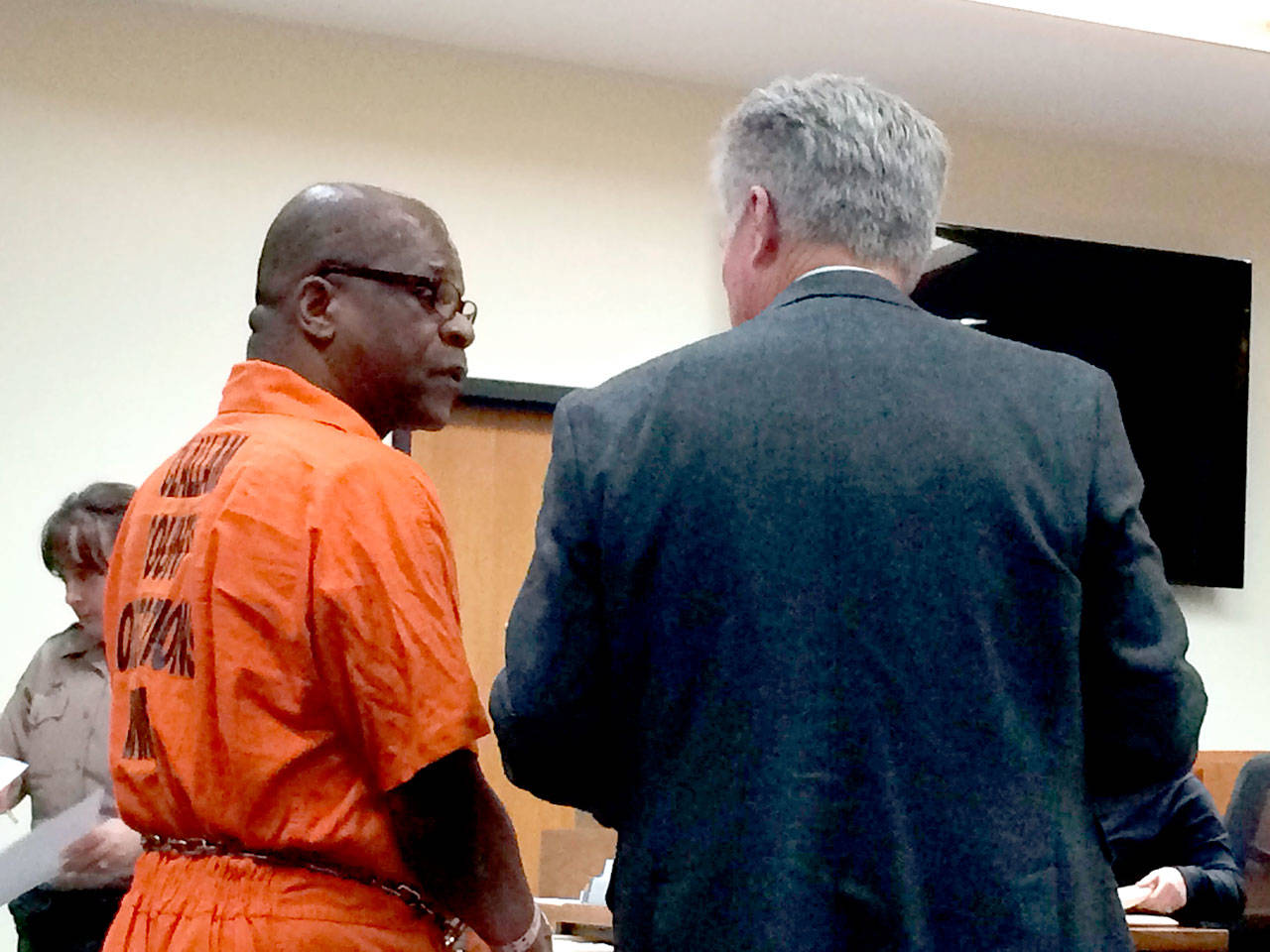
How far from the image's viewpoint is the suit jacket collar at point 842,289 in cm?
121

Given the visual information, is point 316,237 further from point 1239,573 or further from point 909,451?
point 1239,573

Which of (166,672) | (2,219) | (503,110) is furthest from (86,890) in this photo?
(503,110)

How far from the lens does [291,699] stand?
1.17 m

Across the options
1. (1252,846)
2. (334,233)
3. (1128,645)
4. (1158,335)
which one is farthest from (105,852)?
(1158,335)

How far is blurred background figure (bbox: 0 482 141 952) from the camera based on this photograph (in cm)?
245

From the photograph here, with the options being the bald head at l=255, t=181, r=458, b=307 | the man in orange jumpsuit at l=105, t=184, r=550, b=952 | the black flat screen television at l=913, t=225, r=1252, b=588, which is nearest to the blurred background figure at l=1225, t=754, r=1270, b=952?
the black flat screen television at l=913, t=225, r=1252, b=588

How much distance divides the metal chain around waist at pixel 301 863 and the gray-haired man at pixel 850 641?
158mm

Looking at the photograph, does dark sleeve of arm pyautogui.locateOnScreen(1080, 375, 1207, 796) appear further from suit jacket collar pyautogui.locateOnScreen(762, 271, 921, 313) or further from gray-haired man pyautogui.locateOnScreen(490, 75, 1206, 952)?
suit jacket collar pyautogui.locateOnScreen(762, 271, 921, 313)

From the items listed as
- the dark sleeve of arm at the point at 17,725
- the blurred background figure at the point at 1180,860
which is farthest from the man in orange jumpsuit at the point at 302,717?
the blurred background figure at the point at 1180,860

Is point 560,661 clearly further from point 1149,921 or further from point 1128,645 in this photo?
point 1149,921

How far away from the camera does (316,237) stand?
4.48 feet

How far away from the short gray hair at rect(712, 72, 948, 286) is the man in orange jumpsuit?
43cm

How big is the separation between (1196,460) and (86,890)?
3915 millimetres

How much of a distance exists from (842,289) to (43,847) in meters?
1.29
